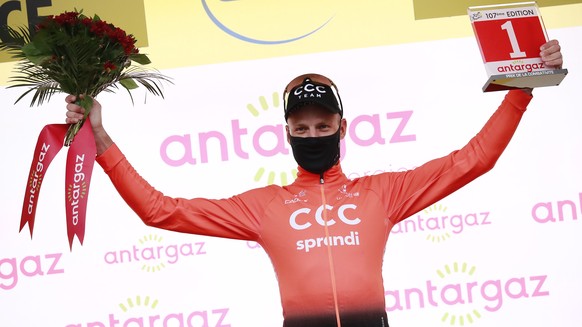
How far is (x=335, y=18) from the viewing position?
13.5 ft

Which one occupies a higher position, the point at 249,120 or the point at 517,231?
the point at 249,120

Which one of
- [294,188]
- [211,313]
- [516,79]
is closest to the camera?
[516,79]

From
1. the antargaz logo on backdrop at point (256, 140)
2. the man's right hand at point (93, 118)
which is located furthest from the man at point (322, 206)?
the antargaz logo on backdrop at point (256, 140)

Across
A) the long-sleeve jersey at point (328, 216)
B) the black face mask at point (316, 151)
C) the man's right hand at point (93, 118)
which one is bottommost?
the long-sleeve jersey at point (328, 216)

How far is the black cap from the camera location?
2.51 metres

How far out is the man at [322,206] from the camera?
240cm

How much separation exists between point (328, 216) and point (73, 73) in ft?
2.70

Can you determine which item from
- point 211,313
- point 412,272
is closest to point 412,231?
point 412,272

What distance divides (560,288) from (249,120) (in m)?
1.69

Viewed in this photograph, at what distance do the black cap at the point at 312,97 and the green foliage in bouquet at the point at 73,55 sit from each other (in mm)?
470

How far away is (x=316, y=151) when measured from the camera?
255cm

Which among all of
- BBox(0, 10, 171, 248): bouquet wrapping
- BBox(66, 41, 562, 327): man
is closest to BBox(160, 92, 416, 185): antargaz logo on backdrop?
BBox(66, 41, 562, 327): man

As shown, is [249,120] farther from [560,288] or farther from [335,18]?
[560,288]

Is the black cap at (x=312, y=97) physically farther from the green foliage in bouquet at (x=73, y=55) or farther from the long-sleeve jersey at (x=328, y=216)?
the green foliage in bouquet at (x=73, y=55)
